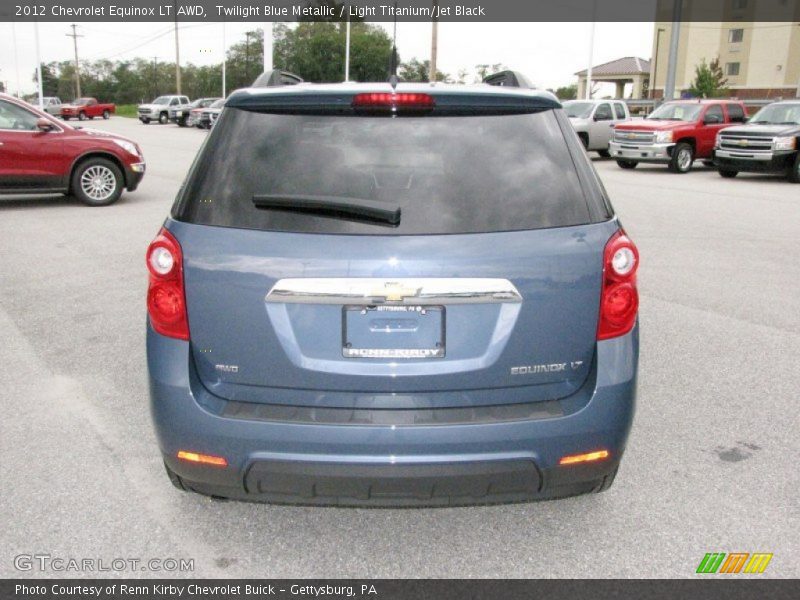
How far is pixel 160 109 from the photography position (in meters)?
56.5

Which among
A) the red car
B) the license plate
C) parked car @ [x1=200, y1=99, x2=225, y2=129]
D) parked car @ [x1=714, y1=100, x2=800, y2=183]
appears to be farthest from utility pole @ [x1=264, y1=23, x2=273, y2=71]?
parked car @ [x1=200, y1=99, x2=225, y2=129]

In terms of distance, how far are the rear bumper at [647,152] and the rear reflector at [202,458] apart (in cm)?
2112

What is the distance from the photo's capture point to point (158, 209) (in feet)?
42.3

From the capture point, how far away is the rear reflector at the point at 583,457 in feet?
9.17

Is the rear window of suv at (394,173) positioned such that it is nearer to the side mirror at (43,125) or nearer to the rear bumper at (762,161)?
the side mirror at (43,125)

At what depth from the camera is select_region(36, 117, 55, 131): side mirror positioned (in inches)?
494

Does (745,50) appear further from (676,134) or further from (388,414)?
(388,414)

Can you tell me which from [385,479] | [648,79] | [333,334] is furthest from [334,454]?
[648,79]

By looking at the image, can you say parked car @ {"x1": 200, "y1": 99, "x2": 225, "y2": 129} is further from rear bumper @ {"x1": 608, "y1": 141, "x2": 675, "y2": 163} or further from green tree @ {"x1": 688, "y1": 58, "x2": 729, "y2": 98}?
green tree @ {"x1": 688, "y1": 58, "x2": 729, "y2": 98}

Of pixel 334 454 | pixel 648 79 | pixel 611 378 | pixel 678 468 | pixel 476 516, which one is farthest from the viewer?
pixel 648 79

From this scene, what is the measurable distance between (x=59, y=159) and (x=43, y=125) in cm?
56

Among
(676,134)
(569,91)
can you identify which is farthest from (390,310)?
(569,91)

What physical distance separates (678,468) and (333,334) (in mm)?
2116
